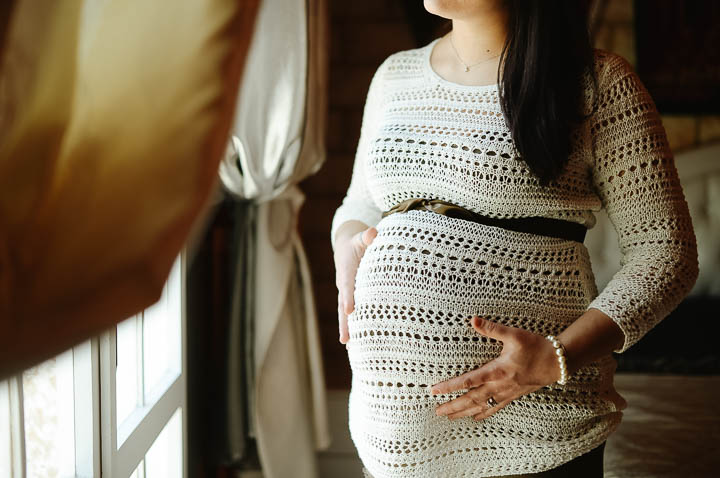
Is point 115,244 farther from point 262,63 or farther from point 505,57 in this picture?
point 262,63

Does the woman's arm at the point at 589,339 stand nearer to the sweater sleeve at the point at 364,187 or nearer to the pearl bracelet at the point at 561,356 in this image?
the pearl bracelet at the point at 561,356

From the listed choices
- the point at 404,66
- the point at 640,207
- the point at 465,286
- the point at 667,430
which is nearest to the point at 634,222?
the point at 640,207

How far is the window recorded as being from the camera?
1025 millimetres

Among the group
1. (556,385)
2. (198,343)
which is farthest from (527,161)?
(198,343)

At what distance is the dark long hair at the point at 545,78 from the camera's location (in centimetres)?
98

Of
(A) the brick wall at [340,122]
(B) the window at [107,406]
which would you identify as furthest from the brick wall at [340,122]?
(B) the window at [107,406]

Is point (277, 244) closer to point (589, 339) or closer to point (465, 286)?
point (465, 286)

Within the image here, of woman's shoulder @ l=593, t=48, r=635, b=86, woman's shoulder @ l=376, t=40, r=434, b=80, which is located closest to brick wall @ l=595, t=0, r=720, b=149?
woman's shoulder @ l=376, t=40, r=434, b=80

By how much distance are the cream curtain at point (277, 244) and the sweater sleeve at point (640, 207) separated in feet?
4.33

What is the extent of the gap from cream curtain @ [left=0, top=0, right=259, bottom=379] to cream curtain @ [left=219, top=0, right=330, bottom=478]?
1918 millimetres

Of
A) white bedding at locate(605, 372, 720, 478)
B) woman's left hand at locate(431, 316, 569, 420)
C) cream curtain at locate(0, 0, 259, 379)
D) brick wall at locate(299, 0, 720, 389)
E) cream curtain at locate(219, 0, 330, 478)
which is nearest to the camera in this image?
cream curtain at locate(0, 0, 259, 379)

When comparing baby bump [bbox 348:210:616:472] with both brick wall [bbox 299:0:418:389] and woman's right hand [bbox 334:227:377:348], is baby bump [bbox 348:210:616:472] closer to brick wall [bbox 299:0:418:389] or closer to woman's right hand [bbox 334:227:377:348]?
woman's right hand [bbox 334:227:377:348]

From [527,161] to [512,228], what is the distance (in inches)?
4.3

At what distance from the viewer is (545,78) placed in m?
1.01
